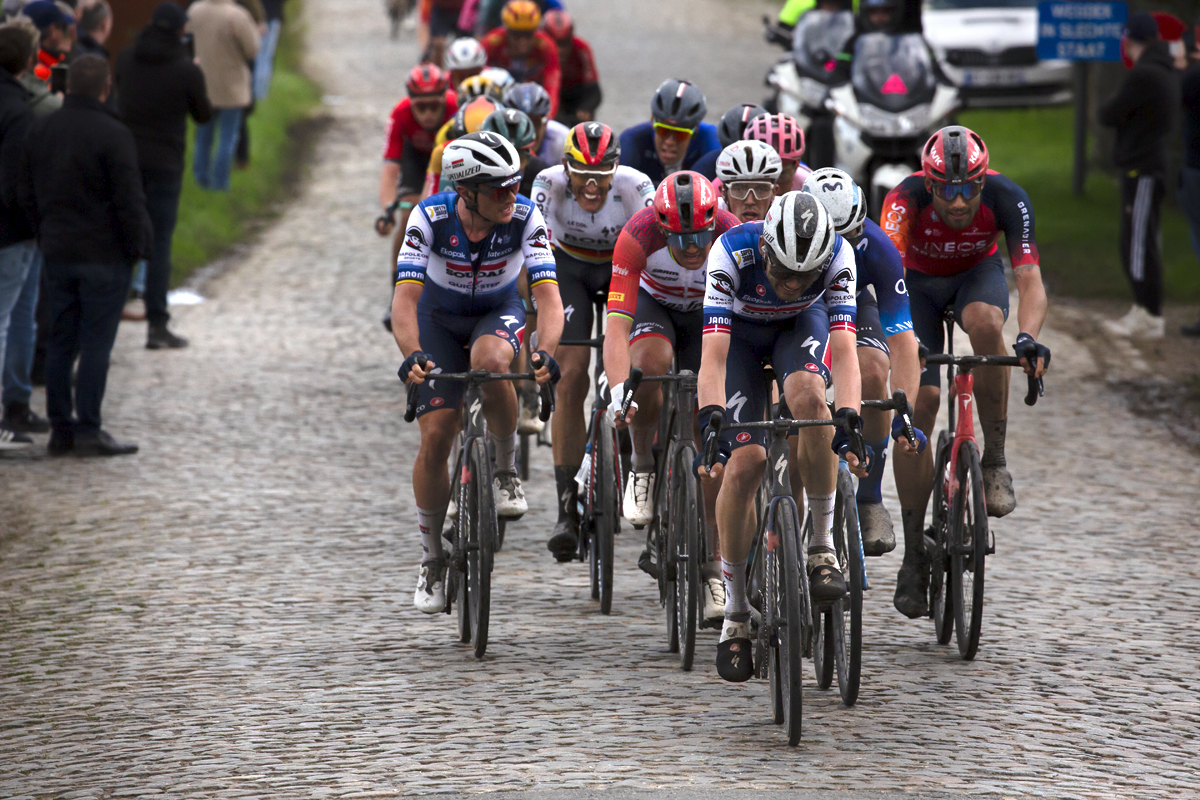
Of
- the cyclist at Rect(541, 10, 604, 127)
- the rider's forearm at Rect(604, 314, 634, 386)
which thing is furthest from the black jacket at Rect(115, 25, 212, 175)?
the rider's forearm at Rect(604, 314, 634, 386)

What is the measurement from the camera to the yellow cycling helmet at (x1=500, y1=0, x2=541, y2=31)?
13.6 metres

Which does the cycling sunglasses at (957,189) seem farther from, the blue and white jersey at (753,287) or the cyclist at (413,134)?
the cyclist at (413,134)

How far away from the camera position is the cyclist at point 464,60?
12523 mm

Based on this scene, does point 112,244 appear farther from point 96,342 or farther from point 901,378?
point 901,378

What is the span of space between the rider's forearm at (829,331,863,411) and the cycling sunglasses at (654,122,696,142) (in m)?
2.95

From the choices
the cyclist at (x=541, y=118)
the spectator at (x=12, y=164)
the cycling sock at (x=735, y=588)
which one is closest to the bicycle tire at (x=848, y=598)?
the cycling sock at (x=735, y=588)

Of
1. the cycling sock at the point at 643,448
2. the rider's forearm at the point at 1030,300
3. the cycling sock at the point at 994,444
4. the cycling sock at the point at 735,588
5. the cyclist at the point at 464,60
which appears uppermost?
the cyclist at the point at 464,60

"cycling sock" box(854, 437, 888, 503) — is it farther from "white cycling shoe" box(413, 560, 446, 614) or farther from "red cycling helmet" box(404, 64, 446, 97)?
"red cycling helmet" box(404, 64, 446, 97)

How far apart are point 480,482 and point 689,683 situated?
1.25 meters

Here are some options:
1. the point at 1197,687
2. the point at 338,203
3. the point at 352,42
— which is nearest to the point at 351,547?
the point at 1197,687

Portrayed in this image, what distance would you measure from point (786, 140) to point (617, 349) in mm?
1456

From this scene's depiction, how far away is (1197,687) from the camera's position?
6.91 metres

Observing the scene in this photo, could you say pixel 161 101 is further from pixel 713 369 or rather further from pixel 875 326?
pixel 713 369

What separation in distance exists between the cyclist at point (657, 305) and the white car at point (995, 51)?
14.9 metres
